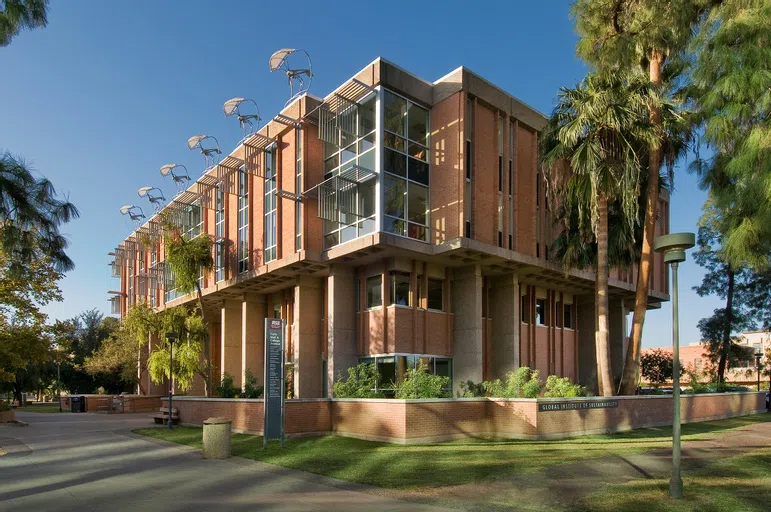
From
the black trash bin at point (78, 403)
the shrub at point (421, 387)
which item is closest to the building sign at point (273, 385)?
the shrub at point (421, 387)

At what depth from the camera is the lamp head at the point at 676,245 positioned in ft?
35.5

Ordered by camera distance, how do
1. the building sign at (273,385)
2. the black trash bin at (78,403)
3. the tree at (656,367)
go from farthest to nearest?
1. the tree at (656,367)
2. the black trash bin at (78,403)
3. the building sign at (273,385)

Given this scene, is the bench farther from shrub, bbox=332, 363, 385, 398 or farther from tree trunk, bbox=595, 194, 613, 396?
tree trunk, bbox=595, 194, 613, 396

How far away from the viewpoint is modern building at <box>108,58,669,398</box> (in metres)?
23.9

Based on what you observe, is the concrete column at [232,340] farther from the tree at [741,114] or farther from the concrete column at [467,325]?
the tree at [741,114]

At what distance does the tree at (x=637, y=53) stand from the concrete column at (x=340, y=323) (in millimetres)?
11074

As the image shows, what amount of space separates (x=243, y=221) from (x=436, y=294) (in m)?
11.2

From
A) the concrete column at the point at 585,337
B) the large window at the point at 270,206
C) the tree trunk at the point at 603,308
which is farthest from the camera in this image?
the concrete column at the point at 585,337

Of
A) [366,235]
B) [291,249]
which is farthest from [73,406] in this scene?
[366,235]

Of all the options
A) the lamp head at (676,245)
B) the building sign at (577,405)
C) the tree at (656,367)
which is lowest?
the tree at (656,367)

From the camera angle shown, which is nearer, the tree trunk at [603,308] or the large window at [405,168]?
the tree trunk at [603,308]

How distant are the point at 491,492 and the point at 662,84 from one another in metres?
19.3

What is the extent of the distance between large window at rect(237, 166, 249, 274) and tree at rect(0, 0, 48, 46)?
67.3 feet

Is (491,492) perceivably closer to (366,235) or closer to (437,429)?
(437,429)
